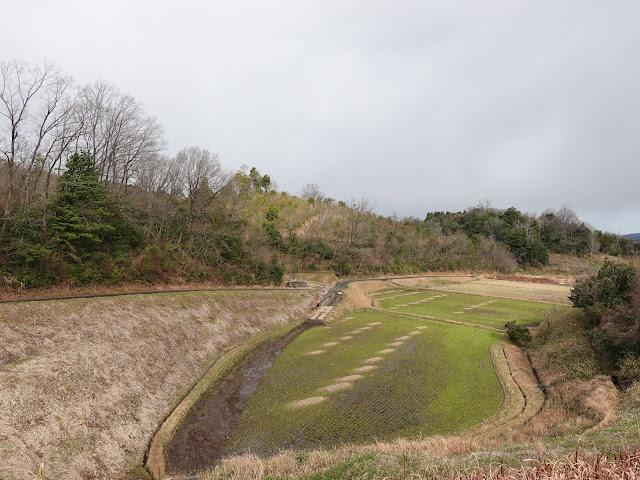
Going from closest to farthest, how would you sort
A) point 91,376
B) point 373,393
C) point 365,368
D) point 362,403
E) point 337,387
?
1. point 91,376
2. point 362,403
3. point 373,393
4. point 337,387
5. point 365,368

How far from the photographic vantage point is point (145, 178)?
150 feet

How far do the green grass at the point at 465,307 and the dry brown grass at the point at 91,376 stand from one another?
2832cm

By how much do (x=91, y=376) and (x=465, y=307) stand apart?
45181 mm

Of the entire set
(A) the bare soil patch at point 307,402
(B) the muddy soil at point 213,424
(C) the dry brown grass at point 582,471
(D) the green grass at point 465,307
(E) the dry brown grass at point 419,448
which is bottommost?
(B) the muddy soil at point 213,424

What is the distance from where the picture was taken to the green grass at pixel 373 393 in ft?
49.8

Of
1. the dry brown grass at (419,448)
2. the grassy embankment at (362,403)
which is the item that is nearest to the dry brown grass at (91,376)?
the grassy embankment at (362,403)

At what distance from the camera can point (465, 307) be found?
4634cm

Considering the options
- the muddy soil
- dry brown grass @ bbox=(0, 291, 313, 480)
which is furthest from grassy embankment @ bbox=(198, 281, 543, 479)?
dry brown grass @ bbox=(0, 291, 313, 480)

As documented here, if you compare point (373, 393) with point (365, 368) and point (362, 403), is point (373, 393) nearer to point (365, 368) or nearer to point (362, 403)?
point (362, 403)

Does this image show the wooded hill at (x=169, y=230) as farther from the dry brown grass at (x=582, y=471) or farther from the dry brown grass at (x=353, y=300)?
the dry brown grass at (x=582, y=471)

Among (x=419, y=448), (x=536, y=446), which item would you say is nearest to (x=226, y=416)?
(x=419, y=448)

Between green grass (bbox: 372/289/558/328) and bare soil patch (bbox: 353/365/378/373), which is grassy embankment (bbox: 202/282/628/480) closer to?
bare soil patch (bbox: 353/365/378/373)

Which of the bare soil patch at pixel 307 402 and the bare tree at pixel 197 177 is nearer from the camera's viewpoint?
the bare soil patch at pixel 307 402

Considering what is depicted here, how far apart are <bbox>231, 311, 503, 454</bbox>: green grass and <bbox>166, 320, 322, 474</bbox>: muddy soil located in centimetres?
69
